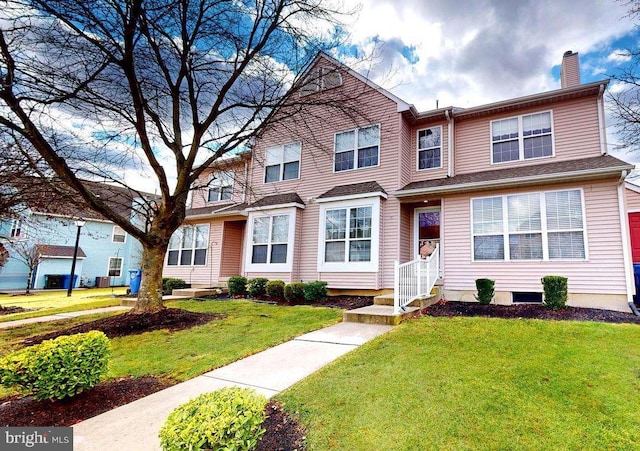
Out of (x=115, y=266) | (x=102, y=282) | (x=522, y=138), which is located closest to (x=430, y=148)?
(x=522, y=138)

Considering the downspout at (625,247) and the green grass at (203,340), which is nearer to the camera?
the green grass at (203,340)

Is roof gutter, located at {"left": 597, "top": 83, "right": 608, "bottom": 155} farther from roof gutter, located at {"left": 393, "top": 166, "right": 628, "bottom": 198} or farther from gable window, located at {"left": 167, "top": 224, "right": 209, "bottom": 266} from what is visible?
gable window, located at {"left": 167, "top": 224, "right": 209, "bottom": 266}

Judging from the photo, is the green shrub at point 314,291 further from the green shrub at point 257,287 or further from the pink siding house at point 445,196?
the green shrub at point 257,287

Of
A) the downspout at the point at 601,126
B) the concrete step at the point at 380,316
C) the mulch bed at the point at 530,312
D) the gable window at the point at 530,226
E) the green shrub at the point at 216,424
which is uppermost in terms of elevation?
the downspout at the point at 601,126

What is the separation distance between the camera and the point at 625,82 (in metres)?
7.20

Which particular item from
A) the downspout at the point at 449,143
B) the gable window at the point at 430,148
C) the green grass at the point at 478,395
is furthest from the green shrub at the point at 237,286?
the downspout at the point at 449,143

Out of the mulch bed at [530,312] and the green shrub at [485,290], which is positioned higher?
the green shrub at [485,290]

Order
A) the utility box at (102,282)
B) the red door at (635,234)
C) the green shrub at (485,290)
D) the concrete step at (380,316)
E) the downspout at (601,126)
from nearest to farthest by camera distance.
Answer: the concrete step at (380,316), the green shrub at (485,290), the downspout at (601,126), the red door at (635,234), the utility box at (102,282)

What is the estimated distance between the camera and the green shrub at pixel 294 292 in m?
10.3

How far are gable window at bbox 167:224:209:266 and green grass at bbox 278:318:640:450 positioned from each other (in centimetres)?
1186

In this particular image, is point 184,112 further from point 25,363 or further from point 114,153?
point 25,363

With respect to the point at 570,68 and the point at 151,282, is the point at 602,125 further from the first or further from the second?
the point at 151,282

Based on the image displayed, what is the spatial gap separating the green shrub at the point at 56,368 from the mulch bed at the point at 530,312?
21.1ft

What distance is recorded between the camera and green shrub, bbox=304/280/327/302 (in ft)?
33.4
